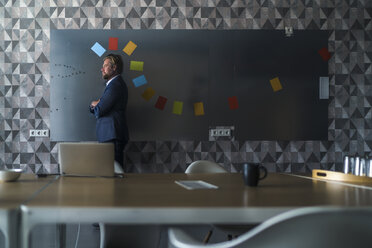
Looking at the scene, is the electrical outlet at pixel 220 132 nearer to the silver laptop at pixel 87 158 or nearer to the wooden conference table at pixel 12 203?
the silver laptop at pixel 87 158

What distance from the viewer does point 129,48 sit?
13.2 feet

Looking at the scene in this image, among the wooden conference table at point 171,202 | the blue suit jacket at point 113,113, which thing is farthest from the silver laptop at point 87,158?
the blue suit jacket at point 113,113

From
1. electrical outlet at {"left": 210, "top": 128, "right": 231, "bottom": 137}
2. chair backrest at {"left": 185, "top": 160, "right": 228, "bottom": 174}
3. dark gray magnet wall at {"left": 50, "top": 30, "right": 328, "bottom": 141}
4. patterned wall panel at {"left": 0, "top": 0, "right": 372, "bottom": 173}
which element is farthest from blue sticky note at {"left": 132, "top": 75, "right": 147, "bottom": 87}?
chair backrest at {"left": 185, "top": 160, "right": 228, "bottom": 174}

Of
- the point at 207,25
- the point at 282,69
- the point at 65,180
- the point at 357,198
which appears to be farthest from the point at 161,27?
the point at 357,198

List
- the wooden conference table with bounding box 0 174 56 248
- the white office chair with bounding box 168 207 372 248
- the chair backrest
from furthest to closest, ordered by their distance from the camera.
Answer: the chair backrest < the wooden conference table with bounding box 0 174 56 248 < the white office chair with bounding box 168 207 372 248

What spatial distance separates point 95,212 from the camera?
3.24ft

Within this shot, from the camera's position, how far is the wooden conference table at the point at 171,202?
39.0 inches

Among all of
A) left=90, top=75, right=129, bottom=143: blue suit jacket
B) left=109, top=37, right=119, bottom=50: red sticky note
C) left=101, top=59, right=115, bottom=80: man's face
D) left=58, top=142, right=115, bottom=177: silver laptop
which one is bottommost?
left=58, top=142, right=115, bottom=177: silver laptop

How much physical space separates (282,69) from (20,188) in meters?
3.37

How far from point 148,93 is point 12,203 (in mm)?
3041

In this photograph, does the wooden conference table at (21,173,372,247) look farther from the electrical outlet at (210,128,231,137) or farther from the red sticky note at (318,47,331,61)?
the red sticky note at (318,47,331,61)

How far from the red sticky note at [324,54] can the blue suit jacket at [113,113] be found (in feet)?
7.55

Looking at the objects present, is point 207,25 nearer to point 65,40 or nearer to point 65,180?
point 65,40

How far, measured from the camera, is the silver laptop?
5.77 ft
